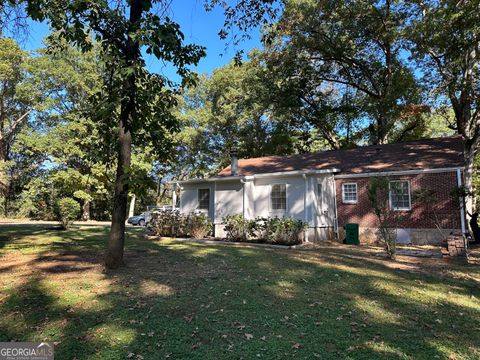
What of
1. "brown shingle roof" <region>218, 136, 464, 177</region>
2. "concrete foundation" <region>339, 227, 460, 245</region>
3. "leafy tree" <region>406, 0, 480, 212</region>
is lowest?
"concrete foundation" <region>339, 227, 460, 245</region>

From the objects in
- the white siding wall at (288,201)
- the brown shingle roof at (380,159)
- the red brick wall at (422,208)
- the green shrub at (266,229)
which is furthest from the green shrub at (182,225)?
the red brick wall at (422,208)

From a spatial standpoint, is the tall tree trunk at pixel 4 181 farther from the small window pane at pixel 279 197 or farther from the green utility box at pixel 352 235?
the green utility box at pixel 352 235

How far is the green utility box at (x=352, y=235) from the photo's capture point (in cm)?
1400

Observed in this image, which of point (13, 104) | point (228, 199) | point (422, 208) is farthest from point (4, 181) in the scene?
point (422, 208)

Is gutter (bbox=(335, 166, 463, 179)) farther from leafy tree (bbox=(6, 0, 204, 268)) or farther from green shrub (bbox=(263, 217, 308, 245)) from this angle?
leafy tree (bbox=(6, 0, 204, 268))

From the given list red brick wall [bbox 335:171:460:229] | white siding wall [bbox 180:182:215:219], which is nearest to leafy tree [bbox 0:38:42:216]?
white siding wall [bbox 180:182:215:219]

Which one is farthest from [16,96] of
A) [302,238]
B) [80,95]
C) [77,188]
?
[302,238]

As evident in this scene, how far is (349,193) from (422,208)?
122 inches

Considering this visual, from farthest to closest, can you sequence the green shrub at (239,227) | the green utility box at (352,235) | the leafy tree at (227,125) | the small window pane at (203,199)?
the leafy tree at (227,125)
the small window pane at (203,199)
the green utility box at (352,235)
the green shrub at (239,227)

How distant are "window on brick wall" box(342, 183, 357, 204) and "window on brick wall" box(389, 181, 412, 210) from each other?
162cm

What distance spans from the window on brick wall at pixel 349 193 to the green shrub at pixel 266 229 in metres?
3.31

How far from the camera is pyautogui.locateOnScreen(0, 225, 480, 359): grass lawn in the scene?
3.79m

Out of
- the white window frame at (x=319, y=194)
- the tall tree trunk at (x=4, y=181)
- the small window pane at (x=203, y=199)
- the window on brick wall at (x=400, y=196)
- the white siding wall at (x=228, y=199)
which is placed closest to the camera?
the window on brick wall at (x=400, y=196)

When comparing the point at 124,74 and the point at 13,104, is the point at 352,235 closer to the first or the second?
the point at 124,74
